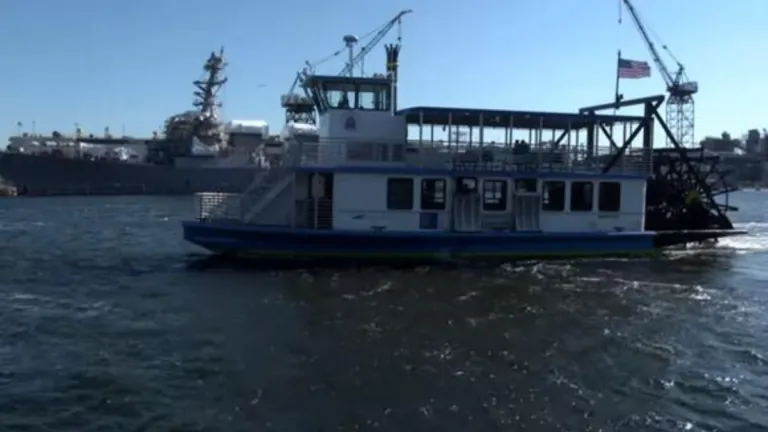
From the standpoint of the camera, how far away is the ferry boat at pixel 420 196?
25.4 meters

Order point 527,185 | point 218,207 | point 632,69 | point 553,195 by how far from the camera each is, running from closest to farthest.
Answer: point 218,207
point 527,185
point 553,195
point 632,69

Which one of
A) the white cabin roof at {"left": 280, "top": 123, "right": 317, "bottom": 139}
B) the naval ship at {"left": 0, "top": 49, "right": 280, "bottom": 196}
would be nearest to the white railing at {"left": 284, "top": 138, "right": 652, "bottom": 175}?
the white cabin roof at {"left": 280, "top": 123, "right": 317, "bottom": 139}

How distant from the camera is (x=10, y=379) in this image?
12.7 meters

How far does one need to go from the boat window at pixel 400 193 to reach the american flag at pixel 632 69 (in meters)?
13.7

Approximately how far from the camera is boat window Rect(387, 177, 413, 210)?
26.0 meters

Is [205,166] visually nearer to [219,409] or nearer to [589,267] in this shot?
[589,267]

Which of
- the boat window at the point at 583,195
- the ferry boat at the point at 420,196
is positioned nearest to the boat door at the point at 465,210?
the ferry boat at the point at 420,196

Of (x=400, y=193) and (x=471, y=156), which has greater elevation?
(x=471, y=156)

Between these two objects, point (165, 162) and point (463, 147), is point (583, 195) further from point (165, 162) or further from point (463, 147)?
point (165, 162)

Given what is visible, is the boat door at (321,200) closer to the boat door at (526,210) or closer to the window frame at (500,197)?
the window frame at (500,197)

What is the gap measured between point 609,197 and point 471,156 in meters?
5.19

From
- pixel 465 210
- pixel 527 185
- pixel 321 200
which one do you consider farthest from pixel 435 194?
pixel 321 200

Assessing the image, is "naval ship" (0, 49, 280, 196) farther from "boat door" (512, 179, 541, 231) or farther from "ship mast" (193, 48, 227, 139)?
"boat door" (512, 179, 541, 231)

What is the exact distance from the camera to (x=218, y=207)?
27000mm
